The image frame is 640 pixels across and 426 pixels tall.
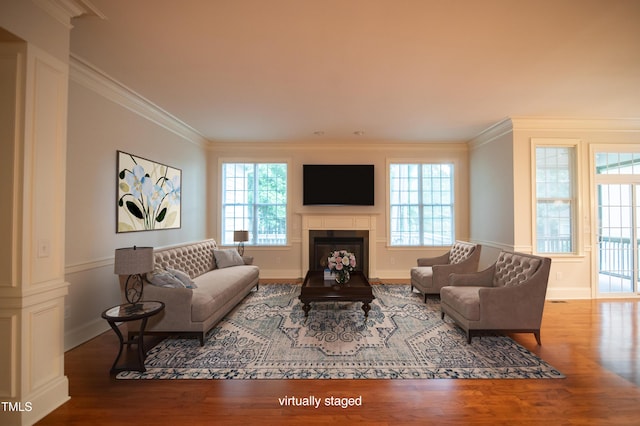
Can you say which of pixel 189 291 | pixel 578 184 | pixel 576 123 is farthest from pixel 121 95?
pixel 578 184

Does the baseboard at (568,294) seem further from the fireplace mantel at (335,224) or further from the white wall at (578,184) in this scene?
the fireplace mantel at (335,224)

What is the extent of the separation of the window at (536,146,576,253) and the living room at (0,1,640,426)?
124 millimetres

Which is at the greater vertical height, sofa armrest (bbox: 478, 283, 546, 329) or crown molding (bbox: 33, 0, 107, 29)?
crown molding (bbox: 33, 0, 107, 29)

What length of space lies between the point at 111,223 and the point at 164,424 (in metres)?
2.60

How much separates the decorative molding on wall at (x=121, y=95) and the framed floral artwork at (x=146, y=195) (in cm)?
68

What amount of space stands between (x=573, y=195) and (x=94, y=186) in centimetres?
713

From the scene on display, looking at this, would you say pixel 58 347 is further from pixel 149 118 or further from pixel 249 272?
pixel 149 118

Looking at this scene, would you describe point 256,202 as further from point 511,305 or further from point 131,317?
point 511,305

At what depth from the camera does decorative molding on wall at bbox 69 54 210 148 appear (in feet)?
10.4

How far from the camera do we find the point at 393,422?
79.8 inches

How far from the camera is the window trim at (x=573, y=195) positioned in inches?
194

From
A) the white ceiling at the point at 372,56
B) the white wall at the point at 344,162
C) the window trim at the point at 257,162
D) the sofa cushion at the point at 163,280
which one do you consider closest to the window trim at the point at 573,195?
the white ceiling at the point at 372,56

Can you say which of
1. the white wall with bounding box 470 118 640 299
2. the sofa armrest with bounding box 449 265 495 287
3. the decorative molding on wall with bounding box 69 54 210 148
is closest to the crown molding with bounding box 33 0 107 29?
the decorative molding on wall with bounding box 69 54 210 148

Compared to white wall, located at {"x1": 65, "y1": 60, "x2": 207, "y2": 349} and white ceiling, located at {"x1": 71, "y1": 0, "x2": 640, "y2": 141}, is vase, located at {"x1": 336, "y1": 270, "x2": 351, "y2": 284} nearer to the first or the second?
white ceiling, located at {"x1": 71, "y1": 0, "x2": 640, "y2": 141}
